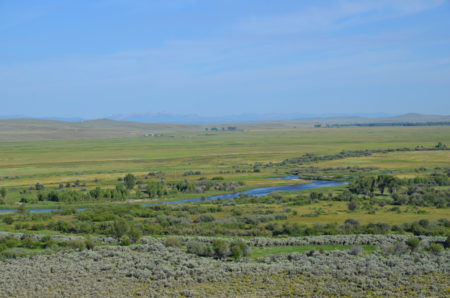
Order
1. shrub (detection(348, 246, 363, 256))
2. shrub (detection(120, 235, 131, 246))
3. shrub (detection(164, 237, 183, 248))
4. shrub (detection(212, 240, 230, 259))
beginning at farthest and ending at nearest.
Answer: shrub (detection(120, 235, 131, 246)), shrub (detection(164, 237, 183, 248)), shrub (detection(212, 240, 230, 259)), shrub (detection(348, 246, 363, 256))

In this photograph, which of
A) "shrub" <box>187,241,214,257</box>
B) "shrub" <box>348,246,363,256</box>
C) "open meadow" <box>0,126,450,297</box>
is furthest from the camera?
"shrub" <box>187,241,214,257</box>

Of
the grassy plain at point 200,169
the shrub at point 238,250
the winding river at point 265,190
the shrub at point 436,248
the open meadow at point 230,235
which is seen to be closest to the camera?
the open meadow at point 230,235

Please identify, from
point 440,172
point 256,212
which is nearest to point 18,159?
point 256,212

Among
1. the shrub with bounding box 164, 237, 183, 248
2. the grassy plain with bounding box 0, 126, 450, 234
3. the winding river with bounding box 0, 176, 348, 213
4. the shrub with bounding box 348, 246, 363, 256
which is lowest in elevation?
the winding river with bounding box 0, 176, 348, 213

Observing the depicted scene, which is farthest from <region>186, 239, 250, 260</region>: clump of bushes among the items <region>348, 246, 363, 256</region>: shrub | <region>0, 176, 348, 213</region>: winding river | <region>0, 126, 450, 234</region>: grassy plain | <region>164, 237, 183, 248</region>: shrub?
<region>0, 176, 348, 213</region>: winding river

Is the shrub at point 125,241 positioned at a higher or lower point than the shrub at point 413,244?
lower

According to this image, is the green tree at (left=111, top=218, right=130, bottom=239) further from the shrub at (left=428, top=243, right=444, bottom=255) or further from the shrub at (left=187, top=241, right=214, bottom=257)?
the shrub at (left=428, top=243, right=444, bottom=255)

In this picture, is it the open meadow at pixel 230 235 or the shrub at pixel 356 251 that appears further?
the shrub at pixel 356 251

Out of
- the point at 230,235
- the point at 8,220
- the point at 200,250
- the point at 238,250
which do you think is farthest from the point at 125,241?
the point at 8,220

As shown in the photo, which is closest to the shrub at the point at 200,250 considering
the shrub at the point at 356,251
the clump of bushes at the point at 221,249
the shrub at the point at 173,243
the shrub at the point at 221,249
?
the clump of bushes at the point at 221,249

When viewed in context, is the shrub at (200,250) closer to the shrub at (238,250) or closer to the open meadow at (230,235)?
the open meadow at (230,235)

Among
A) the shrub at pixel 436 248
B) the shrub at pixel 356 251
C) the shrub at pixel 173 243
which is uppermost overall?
the shrub at pixel 436 248

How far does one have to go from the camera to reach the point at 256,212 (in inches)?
1636

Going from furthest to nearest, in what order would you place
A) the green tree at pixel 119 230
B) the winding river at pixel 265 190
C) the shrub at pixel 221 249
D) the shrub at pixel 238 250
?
the winding river at pixel 265 190
the green tree at pixel 119 230
the shrub at pixel 221 249
the shrub at pixel 238 250
